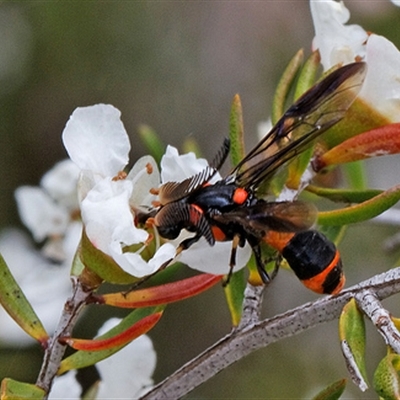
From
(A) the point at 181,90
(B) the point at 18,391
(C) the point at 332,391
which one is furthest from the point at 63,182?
(A) the point at 181,90

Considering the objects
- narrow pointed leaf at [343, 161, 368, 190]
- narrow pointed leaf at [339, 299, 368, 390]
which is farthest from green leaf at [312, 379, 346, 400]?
narrow pointed leaf at [343, 161, 368, 190]

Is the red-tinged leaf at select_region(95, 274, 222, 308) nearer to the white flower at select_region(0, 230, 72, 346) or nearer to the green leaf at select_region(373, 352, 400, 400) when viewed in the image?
the green leaf at select_region(373, 352, 400, 400)

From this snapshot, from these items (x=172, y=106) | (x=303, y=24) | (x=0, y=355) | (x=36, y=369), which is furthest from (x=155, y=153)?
(x=303, y=24)

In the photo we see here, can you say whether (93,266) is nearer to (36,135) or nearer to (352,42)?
(352,42)

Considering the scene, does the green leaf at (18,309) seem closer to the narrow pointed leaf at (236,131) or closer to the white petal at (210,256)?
the white petal at (210,256)

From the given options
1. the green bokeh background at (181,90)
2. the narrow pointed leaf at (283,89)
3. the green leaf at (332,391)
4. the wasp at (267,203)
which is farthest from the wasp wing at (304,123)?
the green bokeh background at (181,90)

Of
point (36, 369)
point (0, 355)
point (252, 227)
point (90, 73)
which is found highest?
point (252, 227)
